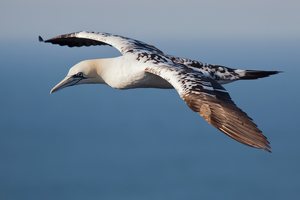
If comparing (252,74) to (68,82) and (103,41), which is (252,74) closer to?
(103,41)

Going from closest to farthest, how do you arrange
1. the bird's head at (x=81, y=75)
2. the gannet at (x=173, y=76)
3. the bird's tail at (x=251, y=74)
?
the gannet at (x=173, y=76) < the bird's tail at (x=251, y=74) < the bird's head at (x=81, y=75)

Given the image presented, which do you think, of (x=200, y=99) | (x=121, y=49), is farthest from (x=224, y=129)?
(x=121, y=49)

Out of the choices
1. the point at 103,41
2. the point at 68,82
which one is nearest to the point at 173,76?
the point at 68,82

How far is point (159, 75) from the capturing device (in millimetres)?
17531

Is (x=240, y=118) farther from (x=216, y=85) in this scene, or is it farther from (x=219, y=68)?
(x=219, y=68)

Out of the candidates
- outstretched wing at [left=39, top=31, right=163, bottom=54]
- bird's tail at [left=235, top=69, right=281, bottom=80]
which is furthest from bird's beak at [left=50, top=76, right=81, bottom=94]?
bird's tail at [left=235, top=69, right=281, bottom=80]

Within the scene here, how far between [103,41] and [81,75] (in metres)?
1.54

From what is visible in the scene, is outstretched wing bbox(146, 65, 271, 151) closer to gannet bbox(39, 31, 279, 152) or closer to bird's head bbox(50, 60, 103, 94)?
gannet bbox(39, 31, 279, 152)

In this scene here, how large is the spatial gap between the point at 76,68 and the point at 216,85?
5.38 metres

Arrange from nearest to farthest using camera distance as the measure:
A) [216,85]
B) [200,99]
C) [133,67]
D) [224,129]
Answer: [224,129] < [200,99] < [216,85] < [133,67]

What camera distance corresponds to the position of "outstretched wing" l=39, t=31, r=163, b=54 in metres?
20.5

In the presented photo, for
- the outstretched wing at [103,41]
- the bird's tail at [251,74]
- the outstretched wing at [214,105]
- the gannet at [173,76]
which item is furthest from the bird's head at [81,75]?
the bird's tail at [251,74]

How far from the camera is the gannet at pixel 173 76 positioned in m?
14.3

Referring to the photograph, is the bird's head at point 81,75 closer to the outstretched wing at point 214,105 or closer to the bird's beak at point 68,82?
the bird's beak at point 68,82
